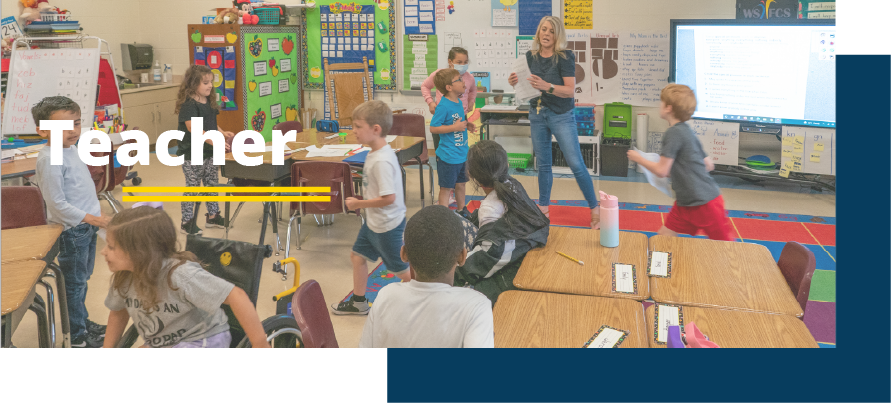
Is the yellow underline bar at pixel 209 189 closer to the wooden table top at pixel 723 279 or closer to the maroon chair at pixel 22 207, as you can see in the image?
the maroon chair at pixel 22 207

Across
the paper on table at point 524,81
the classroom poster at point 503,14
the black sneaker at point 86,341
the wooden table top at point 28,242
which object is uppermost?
the classroom poster at point 503,14

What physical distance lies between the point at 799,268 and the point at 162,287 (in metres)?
1.99

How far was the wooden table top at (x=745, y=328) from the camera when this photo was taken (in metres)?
1.73

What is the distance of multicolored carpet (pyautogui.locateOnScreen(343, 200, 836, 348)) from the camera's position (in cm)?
331

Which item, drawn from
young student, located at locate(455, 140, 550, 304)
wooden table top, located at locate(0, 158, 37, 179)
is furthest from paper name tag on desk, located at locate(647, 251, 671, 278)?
wooden table top, located at locate(0, 158, 37, 179)

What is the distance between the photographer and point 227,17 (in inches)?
209

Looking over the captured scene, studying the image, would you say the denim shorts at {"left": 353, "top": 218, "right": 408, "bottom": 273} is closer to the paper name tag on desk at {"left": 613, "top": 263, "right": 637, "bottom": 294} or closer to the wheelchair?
the wheelchair

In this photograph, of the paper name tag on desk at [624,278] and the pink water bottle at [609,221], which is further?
the pink water bottle at [609,221]

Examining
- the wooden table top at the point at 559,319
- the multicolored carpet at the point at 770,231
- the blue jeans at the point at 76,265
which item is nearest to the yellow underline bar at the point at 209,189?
the blue jeans at the point at 76,265

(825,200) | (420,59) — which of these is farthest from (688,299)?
(420,59)

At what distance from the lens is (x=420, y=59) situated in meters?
5.84

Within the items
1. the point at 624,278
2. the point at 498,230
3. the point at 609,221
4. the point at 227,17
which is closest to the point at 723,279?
the point at 624,278

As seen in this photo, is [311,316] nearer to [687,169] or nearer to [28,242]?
[28,242]

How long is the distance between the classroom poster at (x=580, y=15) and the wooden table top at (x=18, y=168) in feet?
14.4
